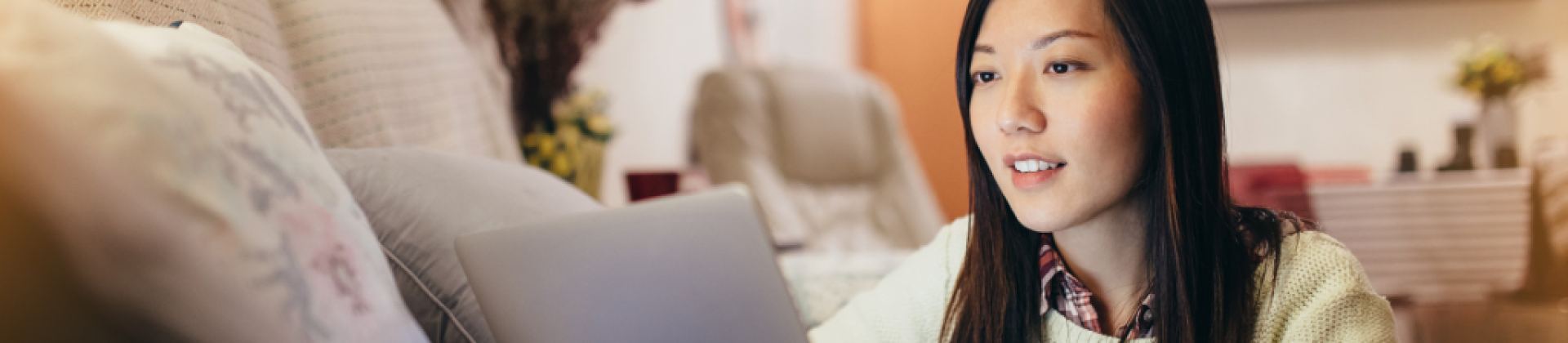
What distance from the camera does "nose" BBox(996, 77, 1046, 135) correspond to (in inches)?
29.2

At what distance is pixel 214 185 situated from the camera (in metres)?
0.49

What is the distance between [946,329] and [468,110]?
2.84 ft

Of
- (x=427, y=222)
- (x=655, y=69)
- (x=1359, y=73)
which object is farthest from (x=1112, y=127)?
(x=1359, y=73)

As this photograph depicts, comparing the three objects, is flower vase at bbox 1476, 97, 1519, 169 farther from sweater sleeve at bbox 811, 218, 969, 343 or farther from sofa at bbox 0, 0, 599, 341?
sofa at bbox 0, 0, 599, 341

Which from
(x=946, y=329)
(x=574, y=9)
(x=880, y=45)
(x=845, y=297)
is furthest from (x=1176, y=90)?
(x=880, y=45)

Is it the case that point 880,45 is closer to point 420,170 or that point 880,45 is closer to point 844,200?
point 844,200

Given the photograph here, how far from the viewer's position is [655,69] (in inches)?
132

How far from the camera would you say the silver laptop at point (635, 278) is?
2.40 ft

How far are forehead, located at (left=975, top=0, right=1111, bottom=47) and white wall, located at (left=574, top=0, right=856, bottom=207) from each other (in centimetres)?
208

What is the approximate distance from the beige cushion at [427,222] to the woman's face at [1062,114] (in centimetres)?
34

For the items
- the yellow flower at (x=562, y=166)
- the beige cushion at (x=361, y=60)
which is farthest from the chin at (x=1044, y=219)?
the yellow flower at (x=562, y=166)

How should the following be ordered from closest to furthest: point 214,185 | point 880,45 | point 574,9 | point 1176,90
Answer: point 214,185, point 1176,90, point 574,9, point 880,45

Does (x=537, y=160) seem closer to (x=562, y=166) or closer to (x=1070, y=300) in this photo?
(x=562, y=166)

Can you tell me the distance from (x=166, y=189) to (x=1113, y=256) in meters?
0.58
